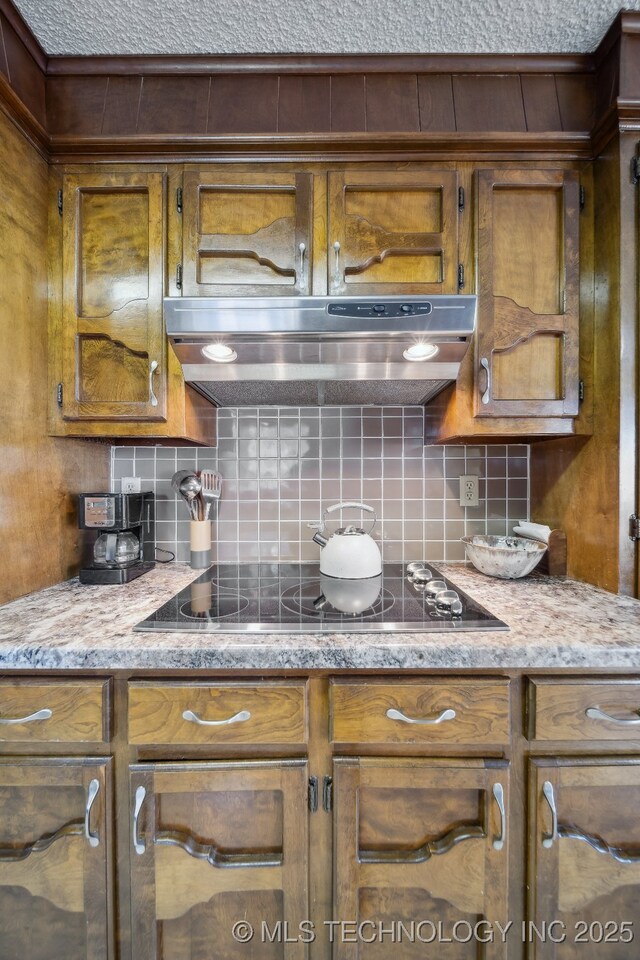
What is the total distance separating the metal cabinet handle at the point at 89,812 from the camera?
855mm

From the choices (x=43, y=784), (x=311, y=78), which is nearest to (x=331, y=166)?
(x=311, y=78)

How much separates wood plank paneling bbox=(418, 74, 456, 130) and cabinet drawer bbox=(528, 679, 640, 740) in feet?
4.93

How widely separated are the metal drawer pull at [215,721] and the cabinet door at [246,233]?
1.07 meters

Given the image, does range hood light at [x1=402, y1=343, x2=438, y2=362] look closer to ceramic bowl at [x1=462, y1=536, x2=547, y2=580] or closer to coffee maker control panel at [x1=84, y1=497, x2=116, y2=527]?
ceramic bowl at [x1=462, y1=536, x2=547, y2=580]

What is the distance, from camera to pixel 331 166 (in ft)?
3.95

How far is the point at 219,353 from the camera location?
1152mm

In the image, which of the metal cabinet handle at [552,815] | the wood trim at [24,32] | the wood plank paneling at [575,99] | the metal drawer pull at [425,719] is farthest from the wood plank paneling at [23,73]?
the metal cabinet handle at [552,815]

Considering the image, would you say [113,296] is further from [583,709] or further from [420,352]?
[583,709]

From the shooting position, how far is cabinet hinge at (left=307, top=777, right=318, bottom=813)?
2.88 feet

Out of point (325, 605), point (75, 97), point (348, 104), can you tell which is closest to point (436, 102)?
point (348, 104)

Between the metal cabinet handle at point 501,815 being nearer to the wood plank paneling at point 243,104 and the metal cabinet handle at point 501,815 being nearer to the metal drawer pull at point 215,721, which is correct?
the metal drawer pull at point 215,721

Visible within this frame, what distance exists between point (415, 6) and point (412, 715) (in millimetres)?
1753

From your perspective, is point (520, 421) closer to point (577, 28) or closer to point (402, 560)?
point (402, 560)


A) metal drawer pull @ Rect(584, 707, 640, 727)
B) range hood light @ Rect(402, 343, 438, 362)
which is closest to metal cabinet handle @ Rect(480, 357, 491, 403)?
range hood light @ Rect(402, 343, 438, 362)
